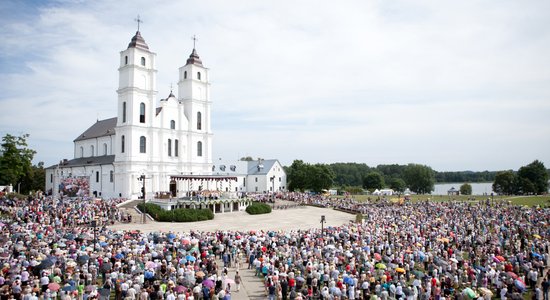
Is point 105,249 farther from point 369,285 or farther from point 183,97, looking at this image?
point 183,97

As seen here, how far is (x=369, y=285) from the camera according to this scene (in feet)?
49.3

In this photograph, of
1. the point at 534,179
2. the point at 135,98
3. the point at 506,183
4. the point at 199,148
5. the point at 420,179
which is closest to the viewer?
the point at 135,98

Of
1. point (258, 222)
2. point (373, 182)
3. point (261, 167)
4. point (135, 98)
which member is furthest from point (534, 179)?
point (135, 98)

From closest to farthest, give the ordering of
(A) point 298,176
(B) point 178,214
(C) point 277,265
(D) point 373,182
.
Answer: (C) point 277,265, (B) point 178,214, (A) point 298,176, (D) point 373,182

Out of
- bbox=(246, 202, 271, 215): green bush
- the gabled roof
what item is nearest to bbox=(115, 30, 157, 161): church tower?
bbox=(246, 202, 271, 215): green bush

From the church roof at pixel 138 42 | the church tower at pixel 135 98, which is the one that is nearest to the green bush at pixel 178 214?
the church tower at pixel 135 98

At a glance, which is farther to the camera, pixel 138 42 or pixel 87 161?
pixel 87 161

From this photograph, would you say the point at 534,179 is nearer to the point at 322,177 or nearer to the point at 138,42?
the point at 322,177

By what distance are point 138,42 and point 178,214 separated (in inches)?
968

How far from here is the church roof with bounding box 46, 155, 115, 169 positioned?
51181 mm

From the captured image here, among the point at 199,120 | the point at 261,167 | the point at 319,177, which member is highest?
the point at 199,120

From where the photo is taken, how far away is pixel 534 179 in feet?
267

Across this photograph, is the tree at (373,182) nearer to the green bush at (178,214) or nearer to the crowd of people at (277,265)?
the green bush at (178,214)

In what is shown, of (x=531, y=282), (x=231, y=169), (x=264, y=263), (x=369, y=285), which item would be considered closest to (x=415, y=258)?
(x=531, y=282)
